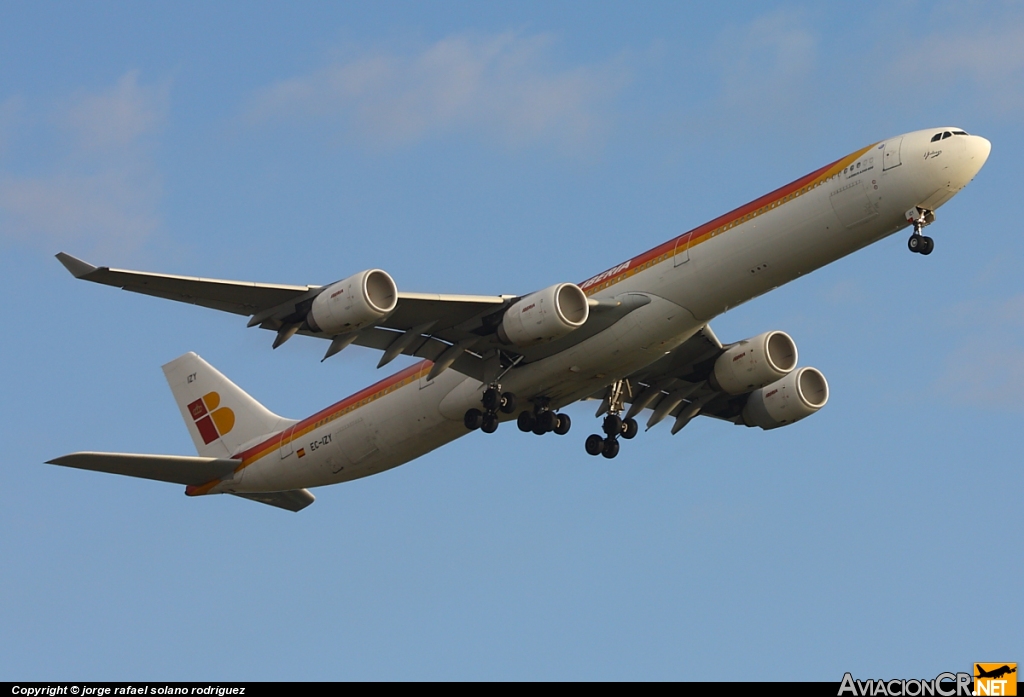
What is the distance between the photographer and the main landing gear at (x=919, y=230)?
36.8m

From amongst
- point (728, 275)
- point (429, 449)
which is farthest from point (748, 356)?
point (429, 449)

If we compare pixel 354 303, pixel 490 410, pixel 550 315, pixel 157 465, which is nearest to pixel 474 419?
pixel 490 410

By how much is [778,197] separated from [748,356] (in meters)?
7.21

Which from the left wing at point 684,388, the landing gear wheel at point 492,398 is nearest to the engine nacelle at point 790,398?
the left wing at point 684,388

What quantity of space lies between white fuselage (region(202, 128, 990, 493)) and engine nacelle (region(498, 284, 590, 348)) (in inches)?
57.1

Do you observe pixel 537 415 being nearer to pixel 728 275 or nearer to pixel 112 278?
pixel 728 275

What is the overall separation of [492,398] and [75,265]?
1232 cm

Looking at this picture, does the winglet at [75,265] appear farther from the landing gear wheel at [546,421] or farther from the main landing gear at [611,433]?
the main landing gear at [611,433]

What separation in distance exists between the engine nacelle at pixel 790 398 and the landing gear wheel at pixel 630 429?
4125mm

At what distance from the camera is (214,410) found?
5072cm

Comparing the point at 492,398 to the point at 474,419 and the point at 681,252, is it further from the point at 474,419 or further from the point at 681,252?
the point at 681,252

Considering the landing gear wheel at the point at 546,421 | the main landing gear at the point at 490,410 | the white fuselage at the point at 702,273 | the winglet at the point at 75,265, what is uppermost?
the white fuselage at the point at 702,273

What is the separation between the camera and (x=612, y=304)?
39062 mm

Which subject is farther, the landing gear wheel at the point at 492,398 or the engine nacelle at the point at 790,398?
the engine nacelle at the point at 790,398
